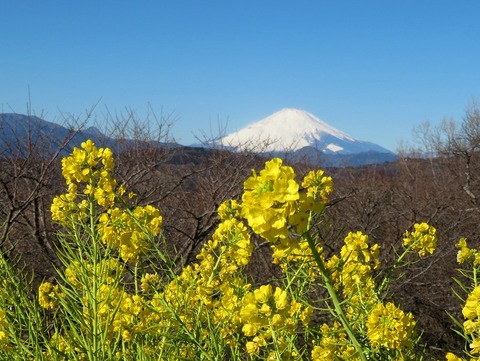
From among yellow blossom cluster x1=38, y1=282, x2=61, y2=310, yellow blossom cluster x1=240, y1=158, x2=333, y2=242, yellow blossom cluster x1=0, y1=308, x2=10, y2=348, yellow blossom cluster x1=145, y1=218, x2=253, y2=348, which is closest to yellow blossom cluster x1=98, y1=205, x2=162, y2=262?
yellow blossom cluster x1=145, y1=218, x2=253, y2=348

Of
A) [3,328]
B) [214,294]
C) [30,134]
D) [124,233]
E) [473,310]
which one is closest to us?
[473,310]

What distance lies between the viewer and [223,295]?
8.80 feet

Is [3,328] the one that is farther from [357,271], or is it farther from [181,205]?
[181,205]

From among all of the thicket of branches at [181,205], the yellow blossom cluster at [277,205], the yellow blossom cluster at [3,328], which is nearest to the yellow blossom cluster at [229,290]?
the yellow blossom cluster at [277,205]

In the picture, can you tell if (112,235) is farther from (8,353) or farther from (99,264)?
(8,353)

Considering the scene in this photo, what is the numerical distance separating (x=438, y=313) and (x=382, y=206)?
2.42m

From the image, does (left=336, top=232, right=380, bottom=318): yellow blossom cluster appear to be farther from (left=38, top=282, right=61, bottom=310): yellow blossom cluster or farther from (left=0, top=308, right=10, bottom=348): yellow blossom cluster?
(left=38, top=282, right=61, bottom=310): yellow blossom cluster

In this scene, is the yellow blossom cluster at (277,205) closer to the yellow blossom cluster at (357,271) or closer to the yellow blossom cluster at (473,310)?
the yellow blossom cluster at (473,310)

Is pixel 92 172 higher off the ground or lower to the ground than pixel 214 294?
higher

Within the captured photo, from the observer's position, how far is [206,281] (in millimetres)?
2793

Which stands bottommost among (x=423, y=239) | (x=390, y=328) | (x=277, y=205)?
(x=390, y=328)

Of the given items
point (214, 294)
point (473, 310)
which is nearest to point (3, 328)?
point (214, 294)

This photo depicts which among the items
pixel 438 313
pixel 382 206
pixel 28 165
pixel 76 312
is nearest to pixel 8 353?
pixel 76 312

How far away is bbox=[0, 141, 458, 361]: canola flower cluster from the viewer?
51.6 inches
